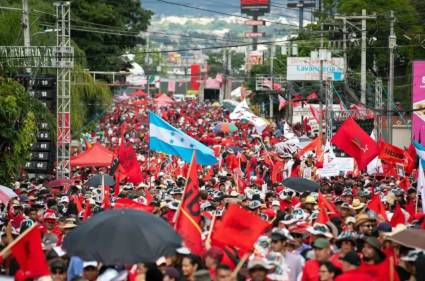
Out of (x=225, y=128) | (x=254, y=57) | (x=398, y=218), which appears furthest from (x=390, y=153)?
(x=254, y=57)

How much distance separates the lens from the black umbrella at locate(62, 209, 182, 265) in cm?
1162

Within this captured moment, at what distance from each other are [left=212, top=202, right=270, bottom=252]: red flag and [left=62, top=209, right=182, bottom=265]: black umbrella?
640 millimetres

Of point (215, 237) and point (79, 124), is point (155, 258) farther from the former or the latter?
point (79, 124)

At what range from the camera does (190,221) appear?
1391 centimetres

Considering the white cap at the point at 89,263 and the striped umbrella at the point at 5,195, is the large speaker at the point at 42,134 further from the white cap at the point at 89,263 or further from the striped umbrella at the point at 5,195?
the white cap at the point at 89,263

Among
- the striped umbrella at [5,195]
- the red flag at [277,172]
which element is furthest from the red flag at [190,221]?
the red flag at [277,172]

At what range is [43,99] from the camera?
1404 inches

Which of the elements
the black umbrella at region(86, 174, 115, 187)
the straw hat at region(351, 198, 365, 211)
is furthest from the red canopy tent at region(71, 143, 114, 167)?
the straw hat at region(351, 198, 365, 211)

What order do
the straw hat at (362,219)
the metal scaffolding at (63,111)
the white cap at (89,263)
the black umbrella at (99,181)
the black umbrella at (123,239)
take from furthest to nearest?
the metal scaffolding at (63,111)
the black umbrella at (99,181)
the straw hat at (362,219)
the white cap at (89,263)
the black umbrella at (123,239)

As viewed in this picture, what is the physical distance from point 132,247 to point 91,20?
59940 millimetres

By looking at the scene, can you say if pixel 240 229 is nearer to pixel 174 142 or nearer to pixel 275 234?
pixel 275 234

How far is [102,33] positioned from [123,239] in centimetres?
5821

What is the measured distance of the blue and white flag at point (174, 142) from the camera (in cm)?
2284

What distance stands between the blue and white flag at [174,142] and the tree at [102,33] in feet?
147
